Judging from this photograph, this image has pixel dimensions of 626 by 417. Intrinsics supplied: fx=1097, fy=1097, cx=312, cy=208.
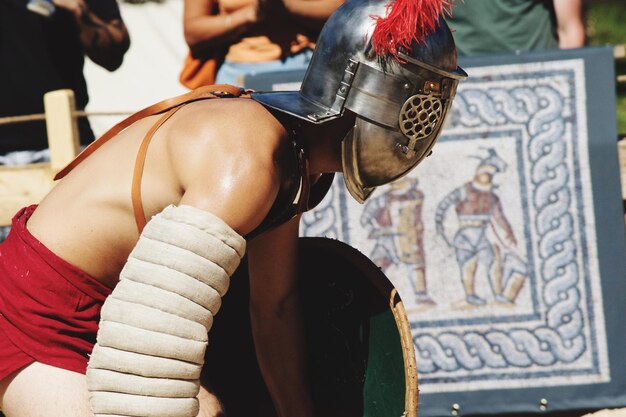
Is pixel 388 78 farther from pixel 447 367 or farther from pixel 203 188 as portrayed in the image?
pixel 447 367

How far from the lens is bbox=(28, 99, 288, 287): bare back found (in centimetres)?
233

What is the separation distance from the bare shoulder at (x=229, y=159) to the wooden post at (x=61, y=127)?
70.7 inches

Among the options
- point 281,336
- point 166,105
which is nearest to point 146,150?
point 166,105

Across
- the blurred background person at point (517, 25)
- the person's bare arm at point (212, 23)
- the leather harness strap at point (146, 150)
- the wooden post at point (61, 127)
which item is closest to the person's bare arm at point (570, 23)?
the blurred background person at point (517, 25)

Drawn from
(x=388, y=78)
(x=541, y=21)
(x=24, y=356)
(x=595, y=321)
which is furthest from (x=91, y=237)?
(x=541, y=21)

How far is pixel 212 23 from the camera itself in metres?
4.23

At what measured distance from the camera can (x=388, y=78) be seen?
266 centimetres

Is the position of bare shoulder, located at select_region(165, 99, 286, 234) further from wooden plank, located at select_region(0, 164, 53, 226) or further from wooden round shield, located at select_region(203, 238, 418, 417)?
wooden plank, located at select_region(0, 164, 53, 226)

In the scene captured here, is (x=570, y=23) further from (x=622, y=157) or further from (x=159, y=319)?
(x=159, y=319)

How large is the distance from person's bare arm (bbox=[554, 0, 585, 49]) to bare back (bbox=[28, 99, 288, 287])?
2092 mm

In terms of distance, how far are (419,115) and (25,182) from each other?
210 cm

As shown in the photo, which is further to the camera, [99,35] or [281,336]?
[99,35]

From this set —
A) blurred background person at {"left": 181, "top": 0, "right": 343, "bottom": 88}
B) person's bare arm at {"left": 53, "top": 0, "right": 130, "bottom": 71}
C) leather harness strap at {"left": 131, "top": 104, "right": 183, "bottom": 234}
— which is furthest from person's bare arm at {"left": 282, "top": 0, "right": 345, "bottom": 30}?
leather harness strap at {"left": 131, "top": 104, "right": 183, "bottom": 234}

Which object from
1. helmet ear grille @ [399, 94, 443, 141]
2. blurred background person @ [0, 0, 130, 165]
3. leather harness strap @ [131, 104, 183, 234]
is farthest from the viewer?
blurred background person @ [0, 0, 130, 165]
